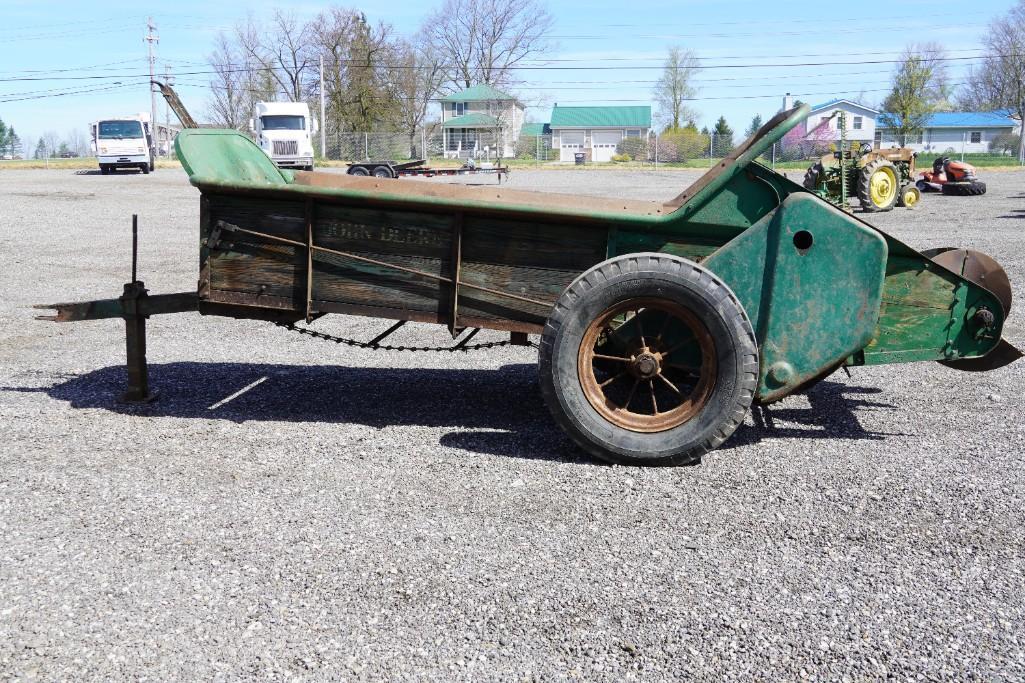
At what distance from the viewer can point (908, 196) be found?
23.0 metres

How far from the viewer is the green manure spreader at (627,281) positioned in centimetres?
457

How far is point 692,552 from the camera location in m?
3.78

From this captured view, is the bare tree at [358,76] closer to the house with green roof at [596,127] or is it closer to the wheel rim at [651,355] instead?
the house with green roof at [596,127]

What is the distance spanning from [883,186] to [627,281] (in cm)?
1993

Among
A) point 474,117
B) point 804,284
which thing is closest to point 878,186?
point 804,284

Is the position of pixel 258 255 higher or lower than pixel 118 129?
lower

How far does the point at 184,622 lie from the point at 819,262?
3156 mm

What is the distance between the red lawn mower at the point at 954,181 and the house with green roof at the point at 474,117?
48.6 meters

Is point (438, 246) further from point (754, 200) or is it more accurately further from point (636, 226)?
point (754, 200)

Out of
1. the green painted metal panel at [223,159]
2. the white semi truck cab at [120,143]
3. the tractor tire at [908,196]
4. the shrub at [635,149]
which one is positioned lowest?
the green painted metal panel at [223,159]

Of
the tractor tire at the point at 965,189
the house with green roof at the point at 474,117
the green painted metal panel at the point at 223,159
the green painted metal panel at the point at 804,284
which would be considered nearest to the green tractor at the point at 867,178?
the tractor tire at the point at 965,189

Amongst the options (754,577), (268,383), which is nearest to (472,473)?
(754,577)

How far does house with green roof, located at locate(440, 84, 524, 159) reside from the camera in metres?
76.4

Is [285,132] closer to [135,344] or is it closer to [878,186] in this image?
[878,186]
